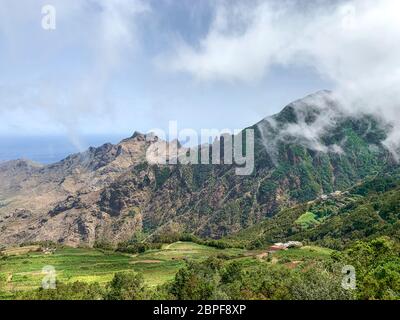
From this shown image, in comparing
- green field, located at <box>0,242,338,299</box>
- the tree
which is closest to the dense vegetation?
the tree

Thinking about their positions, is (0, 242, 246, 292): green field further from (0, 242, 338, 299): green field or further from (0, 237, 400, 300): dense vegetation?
(0, 237, 400, 300): dense vegetation

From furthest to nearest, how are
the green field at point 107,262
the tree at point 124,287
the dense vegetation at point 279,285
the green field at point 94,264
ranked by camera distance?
1. the green field at point 107,262
2. the green field at point 94,264
3. the tree at point 124,287
4. the dense vegetation at point 279,285

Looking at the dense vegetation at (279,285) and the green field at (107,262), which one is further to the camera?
the green field at (107,262)

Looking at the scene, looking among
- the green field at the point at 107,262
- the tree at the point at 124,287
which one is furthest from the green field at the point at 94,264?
the tree at the point at 124,287

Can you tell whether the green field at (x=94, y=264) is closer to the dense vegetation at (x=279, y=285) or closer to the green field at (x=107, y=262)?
the green field at (x=107, y=262)

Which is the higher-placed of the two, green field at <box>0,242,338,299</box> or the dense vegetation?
the dense vegetation

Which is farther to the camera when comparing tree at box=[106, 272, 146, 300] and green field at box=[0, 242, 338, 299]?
green field at box=[0, 242, 338, 299]

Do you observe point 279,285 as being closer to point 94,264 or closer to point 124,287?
point 124,287

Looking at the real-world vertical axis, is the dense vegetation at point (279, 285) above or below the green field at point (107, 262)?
→ above

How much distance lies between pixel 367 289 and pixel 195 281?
2613cm

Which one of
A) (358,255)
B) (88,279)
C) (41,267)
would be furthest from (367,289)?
(41,267)

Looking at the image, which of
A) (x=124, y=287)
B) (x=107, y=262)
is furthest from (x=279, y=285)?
(x=107, y=262)

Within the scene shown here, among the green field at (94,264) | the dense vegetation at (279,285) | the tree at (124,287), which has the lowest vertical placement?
the green field at (94,264)
